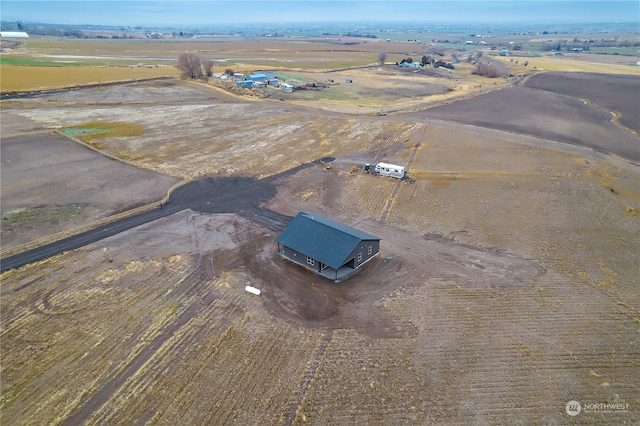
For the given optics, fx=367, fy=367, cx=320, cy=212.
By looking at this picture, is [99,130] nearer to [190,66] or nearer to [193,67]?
[190,66]

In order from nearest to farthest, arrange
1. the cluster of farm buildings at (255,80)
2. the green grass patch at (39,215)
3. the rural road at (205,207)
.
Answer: the rural road at (205,207) < the green grass patch at (39,215) < the cluster of farm buildings at (255,80)

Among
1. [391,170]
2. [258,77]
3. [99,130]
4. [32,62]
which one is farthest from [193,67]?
[391,170]

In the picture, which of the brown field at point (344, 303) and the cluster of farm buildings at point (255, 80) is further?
the cluster of farm buildings at point (255, 80)

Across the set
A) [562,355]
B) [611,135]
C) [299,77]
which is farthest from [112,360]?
[299,77]

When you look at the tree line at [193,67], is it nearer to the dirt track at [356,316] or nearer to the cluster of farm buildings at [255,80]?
the cluster of farm buildings at [255,80]

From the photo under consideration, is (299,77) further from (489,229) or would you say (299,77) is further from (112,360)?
(112,360)

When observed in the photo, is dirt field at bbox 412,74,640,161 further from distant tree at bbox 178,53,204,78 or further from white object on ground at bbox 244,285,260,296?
distant tree at bbox 178,53,204,78

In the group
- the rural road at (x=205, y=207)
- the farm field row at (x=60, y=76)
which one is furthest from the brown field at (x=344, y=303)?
the farm field row at (x=60, y=76)
